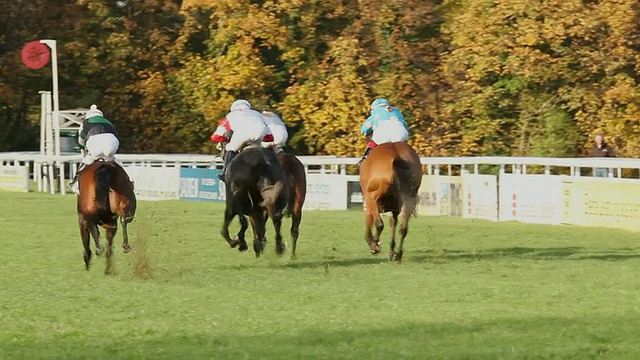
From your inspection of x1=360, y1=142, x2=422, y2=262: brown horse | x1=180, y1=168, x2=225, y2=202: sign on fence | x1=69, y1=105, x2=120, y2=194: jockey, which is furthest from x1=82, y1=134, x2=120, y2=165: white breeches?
x1=180, y1=168, x2=225, y2=202: sign on fence

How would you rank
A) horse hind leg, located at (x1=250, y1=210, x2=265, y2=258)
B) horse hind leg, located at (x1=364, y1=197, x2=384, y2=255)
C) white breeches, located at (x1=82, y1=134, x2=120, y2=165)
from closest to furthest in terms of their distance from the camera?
white breeches, located at (x1=82, y1=134, x2=120, y2=165), horse hind leg, located at (x1=250, y1=210, x2=265, y2=258), horse hind leg, located at (x1=364, y1=197, x2=384, y2=255)

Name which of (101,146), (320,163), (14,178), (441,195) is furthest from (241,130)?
(14,178)

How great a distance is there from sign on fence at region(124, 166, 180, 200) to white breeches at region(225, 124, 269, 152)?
16577mm

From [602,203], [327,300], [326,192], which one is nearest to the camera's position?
[327,300]

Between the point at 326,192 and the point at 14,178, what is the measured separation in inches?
422

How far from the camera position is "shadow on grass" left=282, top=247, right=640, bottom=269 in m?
15.6

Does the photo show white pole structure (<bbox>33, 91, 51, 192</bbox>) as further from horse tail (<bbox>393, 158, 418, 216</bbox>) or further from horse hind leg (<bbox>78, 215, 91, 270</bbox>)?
horse tail (<bbox>393, 158, 418, 216</bbox>)

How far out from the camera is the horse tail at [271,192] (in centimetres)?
1512

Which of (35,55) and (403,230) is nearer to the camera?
(403,230)

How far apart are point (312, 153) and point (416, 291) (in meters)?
29.4

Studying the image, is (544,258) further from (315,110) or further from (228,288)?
(315,110)

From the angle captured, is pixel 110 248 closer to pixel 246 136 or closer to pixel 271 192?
pixel 271 192

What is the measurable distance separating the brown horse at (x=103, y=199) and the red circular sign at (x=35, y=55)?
26754 millimetres

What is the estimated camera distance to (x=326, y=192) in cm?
2862
